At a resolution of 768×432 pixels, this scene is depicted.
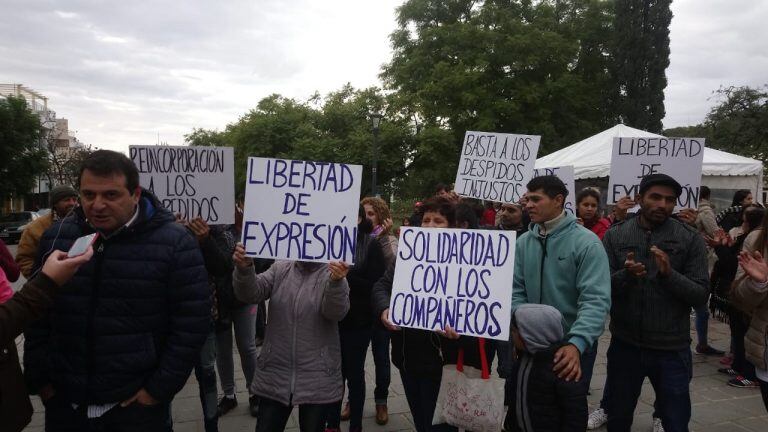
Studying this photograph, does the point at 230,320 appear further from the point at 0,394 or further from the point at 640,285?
the point at 640,285

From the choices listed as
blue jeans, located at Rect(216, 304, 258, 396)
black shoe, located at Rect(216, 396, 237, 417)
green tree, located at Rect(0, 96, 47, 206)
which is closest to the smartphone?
blue jeans, located at Rect(216, 304, 258, 396)

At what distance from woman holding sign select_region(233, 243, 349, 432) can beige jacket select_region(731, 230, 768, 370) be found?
94.0 inches

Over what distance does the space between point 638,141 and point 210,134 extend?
235ft

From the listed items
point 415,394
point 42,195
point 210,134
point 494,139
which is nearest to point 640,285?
point 415,394

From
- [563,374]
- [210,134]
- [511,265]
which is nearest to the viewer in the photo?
[563,374]

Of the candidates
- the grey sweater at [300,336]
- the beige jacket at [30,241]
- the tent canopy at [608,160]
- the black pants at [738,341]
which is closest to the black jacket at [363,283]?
the grey sweater at [300,336]

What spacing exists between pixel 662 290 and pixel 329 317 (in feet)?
7.09

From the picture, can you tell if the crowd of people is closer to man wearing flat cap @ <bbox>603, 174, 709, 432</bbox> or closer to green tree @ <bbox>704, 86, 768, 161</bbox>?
man wearing flat cap @ <bbox>603, 174, 709, 432</bbox>

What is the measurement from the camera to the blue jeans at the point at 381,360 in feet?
15.2

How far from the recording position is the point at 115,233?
2.45 m

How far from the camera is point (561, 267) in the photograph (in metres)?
3.08

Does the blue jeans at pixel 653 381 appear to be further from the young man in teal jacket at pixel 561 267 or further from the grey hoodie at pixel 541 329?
the grey hoodie at pixel 541 329

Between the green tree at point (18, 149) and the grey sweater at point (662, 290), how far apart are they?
112 feet

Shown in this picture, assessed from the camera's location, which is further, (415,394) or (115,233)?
(415,394)
